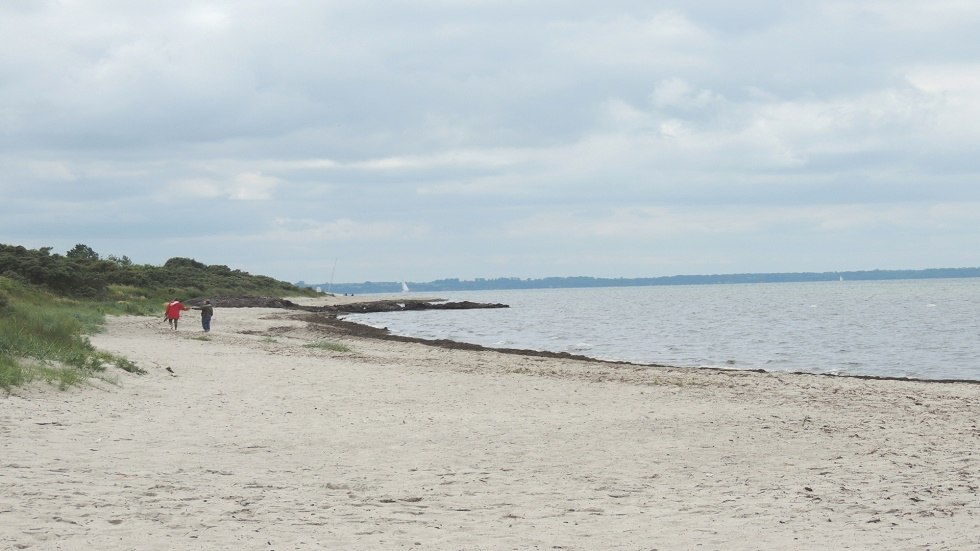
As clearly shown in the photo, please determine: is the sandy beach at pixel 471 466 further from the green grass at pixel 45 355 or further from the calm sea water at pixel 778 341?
the calm sea water at pixel 778 341

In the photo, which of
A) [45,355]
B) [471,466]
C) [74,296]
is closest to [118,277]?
[74,296]

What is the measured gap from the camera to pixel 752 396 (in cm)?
1881

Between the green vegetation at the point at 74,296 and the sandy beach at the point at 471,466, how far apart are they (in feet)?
3.15

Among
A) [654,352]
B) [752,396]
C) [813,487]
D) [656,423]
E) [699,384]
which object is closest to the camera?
[813,487]

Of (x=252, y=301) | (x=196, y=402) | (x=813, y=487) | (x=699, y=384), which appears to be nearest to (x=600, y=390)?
(x=699, y=384)

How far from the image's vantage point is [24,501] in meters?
7.91

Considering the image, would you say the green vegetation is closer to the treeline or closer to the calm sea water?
the treeline

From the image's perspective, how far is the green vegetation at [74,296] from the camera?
50.3ft

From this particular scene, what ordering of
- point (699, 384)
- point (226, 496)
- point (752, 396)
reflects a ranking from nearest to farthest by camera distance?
point (226, 496), point (752, 396), point (699, 384)

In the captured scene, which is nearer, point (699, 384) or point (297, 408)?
point (297, 408)

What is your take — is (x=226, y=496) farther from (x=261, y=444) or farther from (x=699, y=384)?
(x=699, y=384)

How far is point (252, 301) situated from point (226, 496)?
6643 cm

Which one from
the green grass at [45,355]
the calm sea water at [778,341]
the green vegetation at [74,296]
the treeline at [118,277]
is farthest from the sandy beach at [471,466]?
the treeline at [118,277]

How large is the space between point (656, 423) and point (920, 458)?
161 inches
